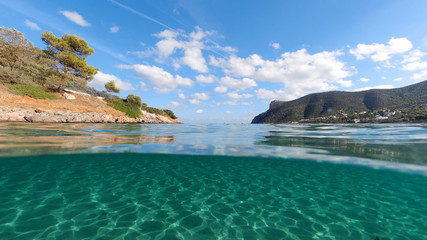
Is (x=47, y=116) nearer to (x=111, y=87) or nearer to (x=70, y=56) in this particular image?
(x=70, y=56)

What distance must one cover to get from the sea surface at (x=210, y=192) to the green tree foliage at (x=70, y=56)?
38004mm

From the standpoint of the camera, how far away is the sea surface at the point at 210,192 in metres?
4.07

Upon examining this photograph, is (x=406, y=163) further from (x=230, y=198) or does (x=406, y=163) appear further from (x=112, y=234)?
(x=112, y=234)

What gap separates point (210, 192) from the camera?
652cm

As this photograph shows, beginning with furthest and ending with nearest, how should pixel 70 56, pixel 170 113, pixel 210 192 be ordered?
pixel 170 113 < pixel 70 56 < pixel 210 192

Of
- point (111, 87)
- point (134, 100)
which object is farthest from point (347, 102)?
point (111, 87)

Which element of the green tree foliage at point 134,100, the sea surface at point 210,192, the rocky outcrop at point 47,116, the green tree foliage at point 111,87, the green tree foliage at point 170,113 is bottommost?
the sea surface at point 210,192

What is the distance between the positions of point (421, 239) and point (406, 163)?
7.69 meters

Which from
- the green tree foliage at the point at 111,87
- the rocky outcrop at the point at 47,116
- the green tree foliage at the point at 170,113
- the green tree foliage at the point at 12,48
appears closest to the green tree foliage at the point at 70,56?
→ the green tree foliage at the point at 12,48

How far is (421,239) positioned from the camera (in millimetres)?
4121

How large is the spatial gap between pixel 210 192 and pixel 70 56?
166ft

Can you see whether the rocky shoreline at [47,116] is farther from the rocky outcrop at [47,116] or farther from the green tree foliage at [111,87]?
the green tree foliage at [111,87]

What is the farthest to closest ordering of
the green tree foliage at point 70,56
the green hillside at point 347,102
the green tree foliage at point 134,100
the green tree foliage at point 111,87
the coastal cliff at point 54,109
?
the green hillside at point 347,102 < the green tree foliage at point 134,100 < the green tree foliage at point 111,87 < the green tree foliage at point 70,56 < the coastal cliff at point 54,109

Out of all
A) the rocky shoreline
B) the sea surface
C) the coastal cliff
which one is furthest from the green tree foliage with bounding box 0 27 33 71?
the sea surface
